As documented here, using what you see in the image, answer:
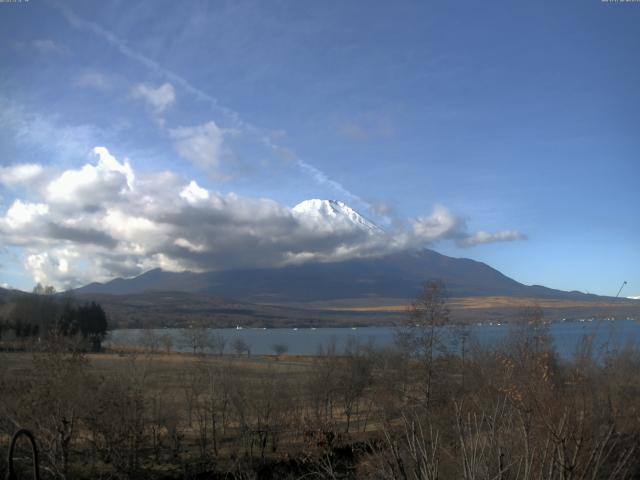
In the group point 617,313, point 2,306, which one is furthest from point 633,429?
point 2,306

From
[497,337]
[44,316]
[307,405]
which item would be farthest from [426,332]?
[44,316]

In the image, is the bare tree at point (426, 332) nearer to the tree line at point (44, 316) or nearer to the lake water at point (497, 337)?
the lake water at point (497, 337)

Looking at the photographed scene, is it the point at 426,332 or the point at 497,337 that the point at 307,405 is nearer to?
the point at 426,332

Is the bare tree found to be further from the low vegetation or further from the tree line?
the tree line

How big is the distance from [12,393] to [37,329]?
73.8 meters

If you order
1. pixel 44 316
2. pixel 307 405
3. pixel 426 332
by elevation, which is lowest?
pixel 307 405

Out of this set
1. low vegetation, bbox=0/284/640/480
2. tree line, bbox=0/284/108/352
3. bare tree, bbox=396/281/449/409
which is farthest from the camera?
tree line, bbox=0/284/108/352

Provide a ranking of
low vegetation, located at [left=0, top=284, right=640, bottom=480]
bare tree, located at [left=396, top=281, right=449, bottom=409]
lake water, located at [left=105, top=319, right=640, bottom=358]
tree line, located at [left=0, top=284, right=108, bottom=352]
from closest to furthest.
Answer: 1. low vegetation, located at [left=0, top=284, right=640, bottom=480]
2. lake water, located at [left=105, top=319, right=640, bottom=358]
3. bare tree, located at [left=396, top=281, right=449, bottom=409]
4. tree line, located at [left=0, top=284, right=108, bottom=352]

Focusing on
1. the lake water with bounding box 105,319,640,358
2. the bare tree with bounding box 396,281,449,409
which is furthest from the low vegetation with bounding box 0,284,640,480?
the lake water with bounding box 105,319,640,358

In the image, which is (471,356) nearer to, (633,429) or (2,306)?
(633,429)

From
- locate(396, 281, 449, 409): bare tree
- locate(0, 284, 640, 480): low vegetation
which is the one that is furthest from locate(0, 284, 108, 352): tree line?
locate(396, 281, 449, 409): bare tree

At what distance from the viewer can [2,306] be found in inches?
3706

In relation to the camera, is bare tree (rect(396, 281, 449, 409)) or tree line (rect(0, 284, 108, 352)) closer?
bare tree (rect(396, 281, 449, 409))

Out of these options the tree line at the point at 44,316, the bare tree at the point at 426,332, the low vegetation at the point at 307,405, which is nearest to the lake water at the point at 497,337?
the low vegetation at the point at 307,405
